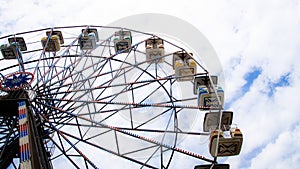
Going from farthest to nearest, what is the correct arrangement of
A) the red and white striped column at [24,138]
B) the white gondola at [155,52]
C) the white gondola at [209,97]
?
1. the white gondola at [155,52]
2. the white gondola at [209,97]
3. the red and white striped column at [24,138]

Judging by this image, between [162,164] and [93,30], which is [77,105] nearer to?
[162,164]

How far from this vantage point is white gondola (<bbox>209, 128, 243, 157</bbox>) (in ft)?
28.3

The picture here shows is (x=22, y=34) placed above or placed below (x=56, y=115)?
above

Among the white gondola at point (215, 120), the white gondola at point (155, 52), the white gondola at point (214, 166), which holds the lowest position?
the white gondola at point (214, 166)

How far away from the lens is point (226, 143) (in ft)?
28.4

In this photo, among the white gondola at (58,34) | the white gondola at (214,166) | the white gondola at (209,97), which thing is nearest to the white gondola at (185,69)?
the white gondola at (209,97)

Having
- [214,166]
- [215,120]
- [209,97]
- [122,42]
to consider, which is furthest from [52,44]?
[214,166]

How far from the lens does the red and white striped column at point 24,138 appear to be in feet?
24.7

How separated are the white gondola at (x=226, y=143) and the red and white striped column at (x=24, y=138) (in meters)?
4.94

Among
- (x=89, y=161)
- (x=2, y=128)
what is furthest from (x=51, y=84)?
(x=89, y=161)

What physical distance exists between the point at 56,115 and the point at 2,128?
1.77 meters

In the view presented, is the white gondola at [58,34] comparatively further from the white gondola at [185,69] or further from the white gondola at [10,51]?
the white gondola at [185,69]

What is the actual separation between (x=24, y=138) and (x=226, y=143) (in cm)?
563

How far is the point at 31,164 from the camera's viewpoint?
7477 mm
